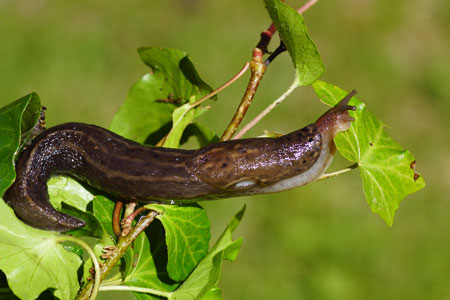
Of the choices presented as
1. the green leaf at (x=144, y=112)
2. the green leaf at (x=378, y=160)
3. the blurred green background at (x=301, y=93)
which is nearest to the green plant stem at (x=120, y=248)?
the green leaf at (x=144, y=112)

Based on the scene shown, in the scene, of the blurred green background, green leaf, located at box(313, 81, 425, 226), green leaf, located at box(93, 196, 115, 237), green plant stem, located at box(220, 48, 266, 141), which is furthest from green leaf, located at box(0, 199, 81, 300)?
the blurred green background

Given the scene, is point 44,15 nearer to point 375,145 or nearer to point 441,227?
point 441,227

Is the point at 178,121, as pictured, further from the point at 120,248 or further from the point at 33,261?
the point at 33,261

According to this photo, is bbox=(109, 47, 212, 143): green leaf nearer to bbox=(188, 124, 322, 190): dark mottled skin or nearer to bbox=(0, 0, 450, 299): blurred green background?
bbox=(188, 124, 322, 190): dark mottled skin

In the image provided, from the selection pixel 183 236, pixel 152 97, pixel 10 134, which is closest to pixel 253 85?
pixel 152 97

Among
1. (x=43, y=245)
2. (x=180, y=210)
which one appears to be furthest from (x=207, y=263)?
(x=43, y=245)

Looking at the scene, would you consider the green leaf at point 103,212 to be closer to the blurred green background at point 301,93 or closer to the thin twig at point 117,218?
the thin twig at point 117,218
